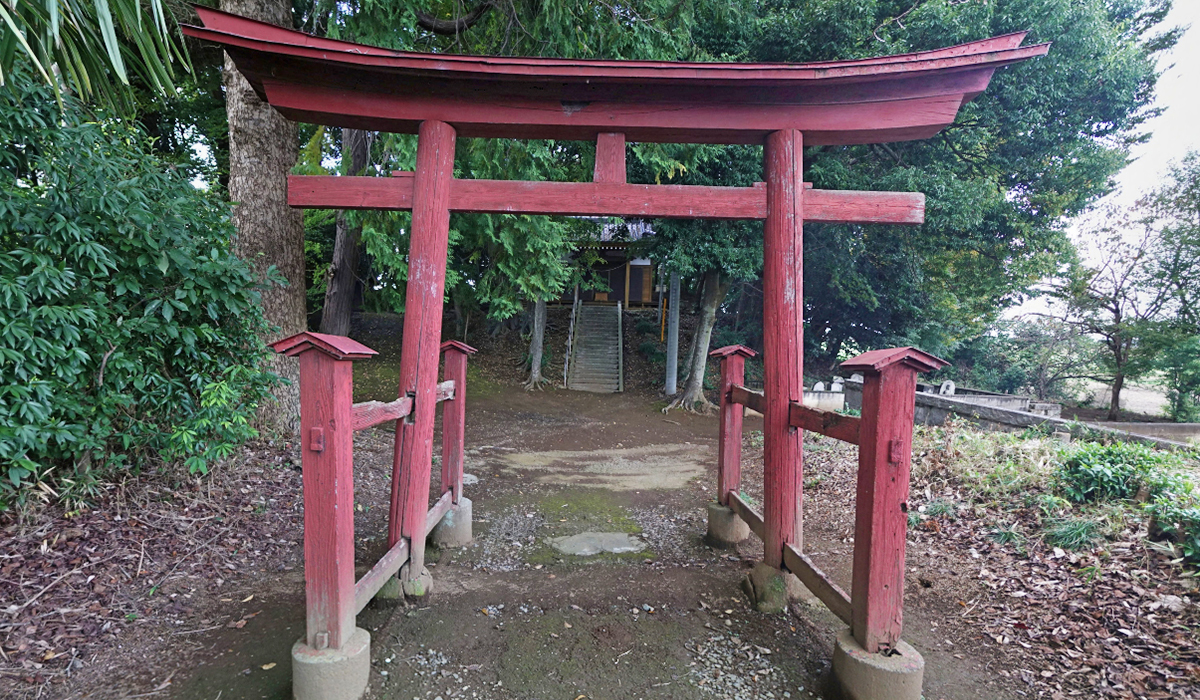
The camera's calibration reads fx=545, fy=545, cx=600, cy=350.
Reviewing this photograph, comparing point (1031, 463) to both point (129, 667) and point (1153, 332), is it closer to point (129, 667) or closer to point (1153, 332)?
A: point (129, 667)

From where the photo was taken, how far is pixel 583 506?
5309mm

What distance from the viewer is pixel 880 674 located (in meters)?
2.24

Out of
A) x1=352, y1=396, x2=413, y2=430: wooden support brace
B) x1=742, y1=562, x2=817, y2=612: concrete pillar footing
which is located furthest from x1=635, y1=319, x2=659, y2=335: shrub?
x1=352, y1=396, x2=413, y2=430: wooden support brace

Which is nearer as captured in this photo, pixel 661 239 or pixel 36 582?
pixel 36 582

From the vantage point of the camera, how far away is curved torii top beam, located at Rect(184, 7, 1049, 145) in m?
3.10

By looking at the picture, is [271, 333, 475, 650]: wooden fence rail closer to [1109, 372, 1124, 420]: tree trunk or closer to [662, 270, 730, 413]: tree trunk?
[662, 270, 730, 413]: tree trunk

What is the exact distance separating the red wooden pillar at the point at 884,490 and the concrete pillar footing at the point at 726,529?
1851 millimetres

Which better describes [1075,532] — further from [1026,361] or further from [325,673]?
[1026,361]

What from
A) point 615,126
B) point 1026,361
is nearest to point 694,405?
point 615,126

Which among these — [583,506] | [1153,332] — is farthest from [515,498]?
[1153,332]

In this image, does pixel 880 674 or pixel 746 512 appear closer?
pixel 880 674

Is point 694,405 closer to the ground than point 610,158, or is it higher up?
closer to the ground

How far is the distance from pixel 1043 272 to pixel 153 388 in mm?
15942

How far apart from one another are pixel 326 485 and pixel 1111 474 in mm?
5156
